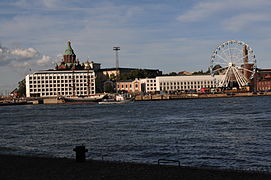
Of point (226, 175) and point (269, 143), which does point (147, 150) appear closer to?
point (269, 143)

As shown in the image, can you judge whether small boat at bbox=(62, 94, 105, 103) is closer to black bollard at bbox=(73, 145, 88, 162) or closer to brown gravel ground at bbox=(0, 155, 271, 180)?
black bollard at bbox=(73, 145, 88, 162)

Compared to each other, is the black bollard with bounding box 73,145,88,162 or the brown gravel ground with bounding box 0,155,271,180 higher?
the black bollard with bounding box 73,145,88,162

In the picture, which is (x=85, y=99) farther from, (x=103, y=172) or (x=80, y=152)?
(x=103, y=172)

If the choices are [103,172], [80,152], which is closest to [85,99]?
[80,152]

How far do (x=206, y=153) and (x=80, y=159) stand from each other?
30.5 ft

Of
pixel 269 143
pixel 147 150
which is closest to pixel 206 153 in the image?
pixel 147 150

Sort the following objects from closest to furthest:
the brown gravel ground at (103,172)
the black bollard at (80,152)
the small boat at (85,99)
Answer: the brown gravel ground at (103,172)
the black bollard at (80,152)
the small boat at (85,99)

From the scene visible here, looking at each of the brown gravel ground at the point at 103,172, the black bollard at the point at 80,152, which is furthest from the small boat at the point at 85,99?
the brown gravel ground at the point at 103,172

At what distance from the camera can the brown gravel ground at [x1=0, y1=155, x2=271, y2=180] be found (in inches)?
559

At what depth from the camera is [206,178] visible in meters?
→ 13.8

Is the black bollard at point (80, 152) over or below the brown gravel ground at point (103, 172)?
over

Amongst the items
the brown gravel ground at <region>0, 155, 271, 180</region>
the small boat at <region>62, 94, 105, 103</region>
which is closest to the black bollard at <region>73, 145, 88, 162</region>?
the brown gravel ground at <region>0, 155, 271, 180</region>

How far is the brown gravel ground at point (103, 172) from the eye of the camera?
14195 millimetres

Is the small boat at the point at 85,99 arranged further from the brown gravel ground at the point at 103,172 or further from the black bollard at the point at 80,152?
the brown gravel ground at the point at 103,172
